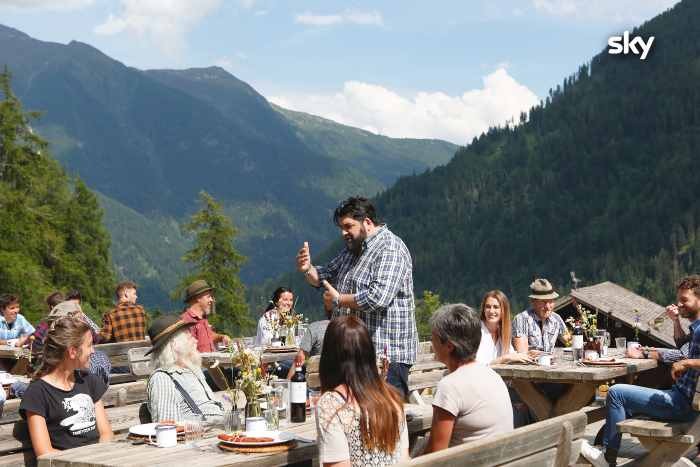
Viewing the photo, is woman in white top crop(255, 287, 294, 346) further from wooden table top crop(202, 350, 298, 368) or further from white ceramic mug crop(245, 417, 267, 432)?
white ceramic mug crop(245, 417, 267, 432)

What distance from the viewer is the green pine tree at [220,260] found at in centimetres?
4859

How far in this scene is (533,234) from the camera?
603 ft

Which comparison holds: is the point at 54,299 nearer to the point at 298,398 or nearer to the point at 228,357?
the point at 228,357

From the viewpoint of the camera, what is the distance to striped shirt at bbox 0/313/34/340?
42.2 feet

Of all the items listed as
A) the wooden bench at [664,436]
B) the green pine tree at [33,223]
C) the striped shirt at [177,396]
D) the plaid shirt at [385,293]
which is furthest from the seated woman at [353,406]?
the green pine tree at [33,223]

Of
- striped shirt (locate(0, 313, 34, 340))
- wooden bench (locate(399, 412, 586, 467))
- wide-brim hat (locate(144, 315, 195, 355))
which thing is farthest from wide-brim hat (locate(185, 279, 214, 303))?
wooden bench (locate(399, 412, 586, 467))

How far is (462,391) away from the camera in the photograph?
4.91 metres

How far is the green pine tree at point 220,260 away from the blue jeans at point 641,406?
136ft

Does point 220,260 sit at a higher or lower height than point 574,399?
higher

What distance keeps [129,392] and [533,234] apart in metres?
180

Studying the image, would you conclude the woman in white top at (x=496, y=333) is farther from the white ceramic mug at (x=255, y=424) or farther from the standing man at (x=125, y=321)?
the standing man at (x=125, y=321)

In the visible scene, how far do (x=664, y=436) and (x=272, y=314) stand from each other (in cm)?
581

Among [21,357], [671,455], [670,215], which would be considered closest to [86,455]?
[671,455]

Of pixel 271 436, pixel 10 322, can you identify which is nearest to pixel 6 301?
pixel 10 322
